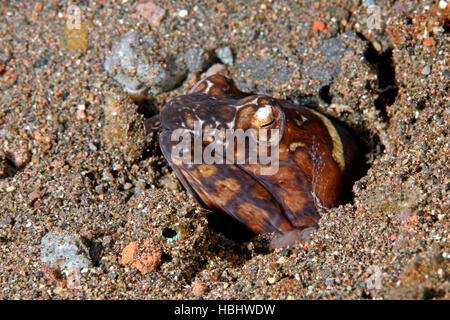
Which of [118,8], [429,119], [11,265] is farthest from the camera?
[118,8]

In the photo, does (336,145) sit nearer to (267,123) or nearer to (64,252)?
(267,123)

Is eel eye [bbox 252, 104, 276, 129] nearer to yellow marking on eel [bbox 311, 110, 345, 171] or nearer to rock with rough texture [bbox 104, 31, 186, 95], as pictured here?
yellow marking on eel [bbox 311, 110, 345, 171]

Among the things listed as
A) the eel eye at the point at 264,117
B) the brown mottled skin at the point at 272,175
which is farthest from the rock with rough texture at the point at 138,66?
the eel eye at the point at 264,117

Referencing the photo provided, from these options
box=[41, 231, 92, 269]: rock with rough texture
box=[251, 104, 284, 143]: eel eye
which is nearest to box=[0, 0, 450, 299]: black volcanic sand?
box=[41, 231, 92, 269]: rock with rough texture

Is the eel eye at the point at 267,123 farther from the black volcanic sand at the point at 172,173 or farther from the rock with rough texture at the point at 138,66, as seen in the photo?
the rock with rough texture at the point at 138,66
